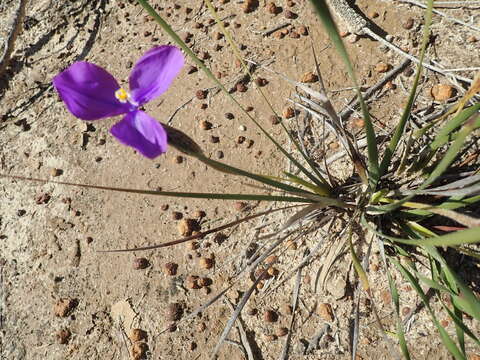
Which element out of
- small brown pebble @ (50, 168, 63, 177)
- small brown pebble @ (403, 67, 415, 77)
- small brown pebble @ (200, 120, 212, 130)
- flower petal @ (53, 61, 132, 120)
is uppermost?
flower petal @ (53, 61, 132, 120)

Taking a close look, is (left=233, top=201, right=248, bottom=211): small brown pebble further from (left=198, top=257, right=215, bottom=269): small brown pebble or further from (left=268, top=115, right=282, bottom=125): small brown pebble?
(left=268, top=115, right=282, bottom=125): small brown pebble

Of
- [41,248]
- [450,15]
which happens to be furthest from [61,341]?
[450,15]

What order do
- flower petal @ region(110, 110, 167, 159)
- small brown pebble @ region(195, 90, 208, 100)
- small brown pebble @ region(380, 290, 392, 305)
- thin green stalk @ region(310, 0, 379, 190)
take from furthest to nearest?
small brown pebble @ region(195, 90, 208, 100)
small brown pebble @ region(380, 290, 392, 305)
flower petal @ region(110, 110, 167, 159)
thin green stalk @ region(310, 0, 379, 190)

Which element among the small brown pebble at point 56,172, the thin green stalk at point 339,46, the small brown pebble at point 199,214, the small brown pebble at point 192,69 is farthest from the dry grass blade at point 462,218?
the small brown pebble at point 56,172

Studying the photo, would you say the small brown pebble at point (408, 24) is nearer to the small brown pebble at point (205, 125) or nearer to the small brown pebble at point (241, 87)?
the small brown pebble at point (241, 87)

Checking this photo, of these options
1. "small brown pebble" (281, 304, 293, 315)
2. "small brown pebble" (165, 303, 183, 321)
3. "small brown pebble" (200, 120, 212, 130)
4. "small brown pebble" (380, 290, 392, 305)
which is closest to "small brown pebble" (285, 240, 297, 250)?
"small brown pebble" (281, 304, 293, 315)

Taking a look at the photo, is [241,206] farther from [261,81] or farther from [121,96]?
[121,96]
